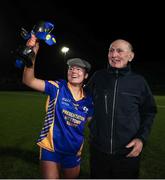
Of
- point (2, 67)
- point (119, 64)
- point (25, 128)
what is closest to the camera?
point (119, 64)

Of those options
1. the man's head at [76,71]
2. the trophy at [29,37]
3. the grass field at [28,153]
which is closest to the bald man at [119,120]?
the man's head at [76,71]

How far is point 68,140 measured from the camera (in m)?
3.76

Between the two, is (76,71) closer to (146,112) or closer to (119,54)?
(119,54)

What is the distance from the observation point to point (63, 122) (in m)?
3.75

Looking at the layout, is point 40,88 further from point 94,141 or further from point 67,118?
point 94,141

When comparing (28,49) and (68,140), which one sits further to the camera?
(68,140)

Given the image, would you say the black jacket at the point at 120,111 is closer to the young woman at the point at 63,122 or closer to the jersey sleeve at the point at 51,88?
the young woman at the point at 63,122

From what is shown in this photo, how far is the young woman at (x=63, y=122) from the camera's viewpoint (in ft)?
12.2

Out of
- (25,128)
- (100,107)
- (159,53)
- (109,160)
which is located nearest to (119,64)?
(100,107)

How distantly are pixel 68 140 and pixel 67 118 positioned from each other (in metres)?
0.25

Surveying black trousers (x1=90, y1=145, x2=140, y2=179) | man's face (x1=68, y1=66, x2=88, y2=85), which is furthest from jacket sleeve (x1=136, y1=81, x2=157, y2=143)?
man's face (x1=68, y1=66, x2=88, y2=85)

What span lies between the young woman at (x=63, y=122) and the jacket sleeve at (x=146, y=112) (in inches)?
24.1

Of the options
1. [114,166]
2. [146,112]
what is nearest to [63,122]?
[114,166]

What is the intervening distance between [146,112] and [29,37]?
157cm
